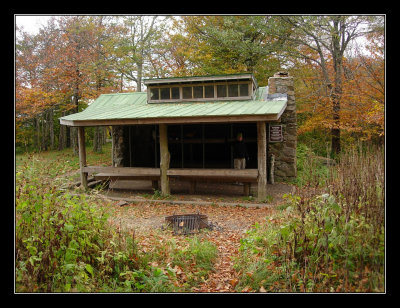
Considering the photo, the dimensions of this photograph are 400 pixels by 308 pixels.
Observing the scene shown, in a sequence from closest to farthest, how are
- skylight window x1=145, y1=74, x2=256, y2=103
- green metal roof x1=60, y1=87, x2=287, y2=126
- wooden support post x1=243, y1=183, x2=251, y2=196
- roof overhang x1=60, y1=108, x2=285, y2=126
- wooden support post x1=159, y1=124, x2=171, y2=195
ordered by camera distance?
roof overhang x1=60, y1=108, x2=285, y2=126 → green metal roof x1=60, y1=87, x2=287, y2=126 → wooden support post x1=159, y1=124, x2=171, y2=195 → wooden support post x1=243, y1=183, x2=251, y2=196 → skylight window x1=145, y1=74, x2=256, y2=103

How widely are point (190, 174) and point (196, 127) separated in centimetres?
401

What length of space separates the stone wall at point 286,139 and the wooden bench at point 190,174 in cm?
343

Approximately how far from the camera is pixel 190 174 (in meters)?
10.7

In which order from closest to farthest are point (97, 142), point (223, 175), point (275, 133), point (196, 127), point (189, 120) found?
point (189, 120) → point (223, 175) → point (275, 133) → point (196, 127) → point (97, 142)

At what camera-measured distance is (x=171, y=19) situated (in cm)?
2323

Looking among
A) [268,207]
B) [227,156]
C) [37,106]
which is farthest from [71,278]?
[37,106]

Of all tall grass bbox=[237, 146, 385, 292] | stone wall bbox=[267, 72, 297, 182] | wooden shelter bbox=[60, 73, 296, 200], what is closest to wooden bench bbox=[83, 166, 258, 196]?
wooden shelter bbox=[60, 73, 296, 200]

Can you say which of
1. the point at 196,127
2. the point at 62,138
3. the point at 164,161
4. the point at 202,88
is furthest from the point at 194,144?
the point at 62,138

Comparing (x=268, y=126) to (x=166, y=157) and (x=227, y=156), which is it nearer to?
(x=227, y=156)

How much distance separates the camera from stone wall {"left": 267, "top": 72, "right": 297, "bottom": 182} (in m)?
14.1

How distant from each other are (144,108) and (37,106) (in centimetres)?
984

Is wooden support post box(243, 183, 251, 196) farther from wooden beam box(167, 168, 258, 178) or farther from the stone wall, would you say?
the stone wall

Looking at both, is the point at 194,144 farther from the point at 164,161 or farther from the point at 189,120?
the point at 189,120

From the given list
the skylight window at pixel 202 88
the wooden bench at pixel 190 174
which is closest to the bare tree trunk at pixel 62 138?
the wooden bench at pixel 190 174
